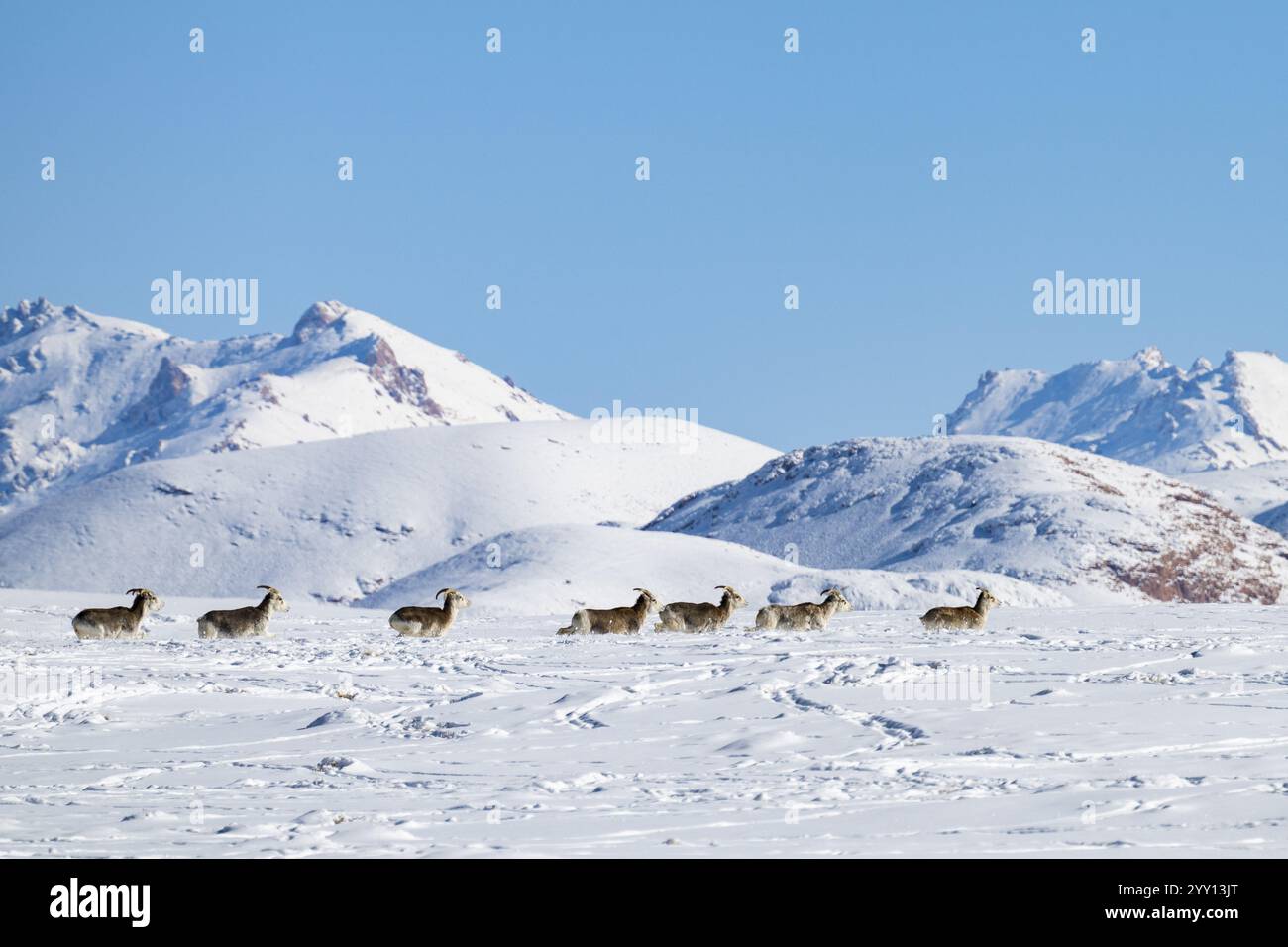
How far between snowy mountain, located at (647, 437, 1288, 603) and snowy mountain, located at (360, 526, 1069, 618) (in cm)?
1532

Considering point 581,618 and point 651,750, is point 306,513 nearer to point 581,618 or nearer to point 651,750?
point 581,618

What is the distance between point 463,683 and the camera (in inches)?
872

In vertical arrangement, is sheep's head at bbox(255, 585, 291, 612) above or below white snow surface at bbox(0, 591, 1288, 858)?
above

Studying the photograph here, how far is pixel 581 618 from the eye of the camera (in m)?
32.0

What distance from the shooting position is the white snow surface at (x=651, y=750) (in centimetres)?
1145

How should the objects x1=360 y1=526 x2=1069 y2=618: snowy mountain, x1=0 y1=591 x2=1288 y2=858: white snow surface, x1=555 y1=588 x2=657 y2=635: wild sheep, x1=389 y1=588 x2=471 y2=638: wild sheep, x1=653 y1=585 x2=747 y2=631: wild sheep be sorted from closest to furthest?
1. x1=0 y1=591 x2=1288 y2=858: white snow surface
2. x1=389 y1=588 x2=471 y2=638: wild sheep
3. x1=555 y1=588 x2=657 y2=635: wild sheep
4. x1=653 y1=585 x2=747 y2=631: wild sheep
5. x1=360 y1=526 x2=1069 y2=618: snowy mountain

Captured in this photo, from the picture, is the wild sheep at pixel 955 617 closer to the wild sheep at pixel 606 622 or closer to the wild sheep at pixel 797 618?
the wild sheep at pixel 797 618

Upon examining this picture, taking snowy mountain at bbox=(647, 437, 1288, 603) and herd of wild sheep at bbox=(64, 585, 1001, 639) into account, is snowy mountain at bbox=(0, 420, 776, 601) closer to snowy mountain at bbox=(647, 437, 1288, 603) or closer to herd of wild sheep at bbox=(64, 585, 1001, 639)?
snowy mountain at bbox=(647, 437, 1288, 603)

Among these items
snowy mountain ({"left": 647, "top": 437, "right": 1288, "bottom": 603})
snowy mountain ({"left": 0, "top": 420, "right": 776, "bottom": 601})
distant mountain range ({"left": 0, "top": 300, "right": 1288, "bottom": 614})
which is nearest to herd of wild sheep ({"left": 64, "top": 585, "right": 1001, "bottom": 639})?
distant mountain range ({"left": 0, "top": 300, "right": 1288, "bottom": 614})

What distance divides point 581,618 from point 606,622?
572 mm

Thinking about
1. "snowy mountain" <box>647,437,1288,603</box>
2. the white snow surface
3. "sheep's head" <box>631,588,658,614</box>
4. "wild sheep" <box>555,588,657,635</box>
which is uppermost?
"snowy mountain" <box>647,437,1288,603</box>

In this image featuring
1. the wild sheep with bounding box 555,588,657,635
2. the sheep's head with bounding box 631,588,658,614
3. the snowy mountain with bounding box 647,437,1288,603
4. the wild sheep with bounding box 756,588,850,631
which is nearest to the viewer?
the wild sheep with bounding box 555,588,657,635

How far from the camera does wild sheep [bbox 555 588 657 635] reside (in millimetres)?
31938
